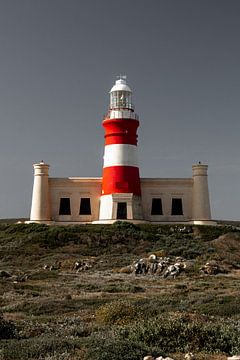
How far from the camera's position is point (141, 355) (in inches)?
304

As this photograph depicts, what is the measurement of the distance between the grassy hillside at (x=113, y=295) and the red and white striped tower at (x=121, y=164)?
272 centimetres

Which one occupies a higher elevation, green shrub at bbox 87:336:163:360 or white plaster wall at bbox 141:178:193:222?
white plaster wall at bbox 141:178:193:222

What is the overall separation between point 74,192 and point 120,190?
4.72 metres

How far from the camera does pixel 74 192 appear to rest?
143 ft

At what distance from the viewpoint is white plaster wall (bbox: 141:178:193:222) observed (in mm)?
43562

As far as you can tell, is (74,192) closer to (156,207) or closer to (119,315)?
(156,207)

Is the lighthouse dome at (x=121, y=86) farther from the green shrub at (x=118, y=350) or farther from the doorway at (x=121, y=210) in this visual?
the green shrub at (x=118, y=350)

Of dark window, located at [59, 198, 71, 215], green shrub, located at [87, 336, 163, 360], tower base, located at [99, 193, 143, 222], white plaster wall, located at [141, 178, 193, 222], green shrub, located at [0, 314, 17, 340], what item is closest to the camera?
green shrub, located at [87, 336, 163, 360]

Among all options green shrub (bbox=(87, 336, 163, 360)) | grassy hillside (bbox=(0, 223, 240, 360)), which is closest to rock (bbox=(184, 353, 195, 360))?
grassy hillside (bbox=(0, 223, 240, 360))

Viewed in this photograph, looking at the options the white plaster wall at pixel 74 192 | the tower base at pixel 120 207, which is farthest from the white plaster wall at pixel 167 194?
the white plaster wall at pixel 74 192

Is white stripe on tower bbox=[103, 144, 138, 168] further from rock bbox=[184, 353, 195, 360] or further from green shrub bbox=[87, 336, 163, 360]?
rock bbox=[184, 353, 195, 360]

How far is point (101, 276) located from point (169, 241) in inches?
453

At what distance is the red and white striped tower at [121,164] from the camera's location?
40.8 metres

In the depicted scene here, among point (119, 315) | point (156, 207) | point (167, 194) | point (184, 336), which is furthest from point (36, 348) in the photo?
point (167, 194)
